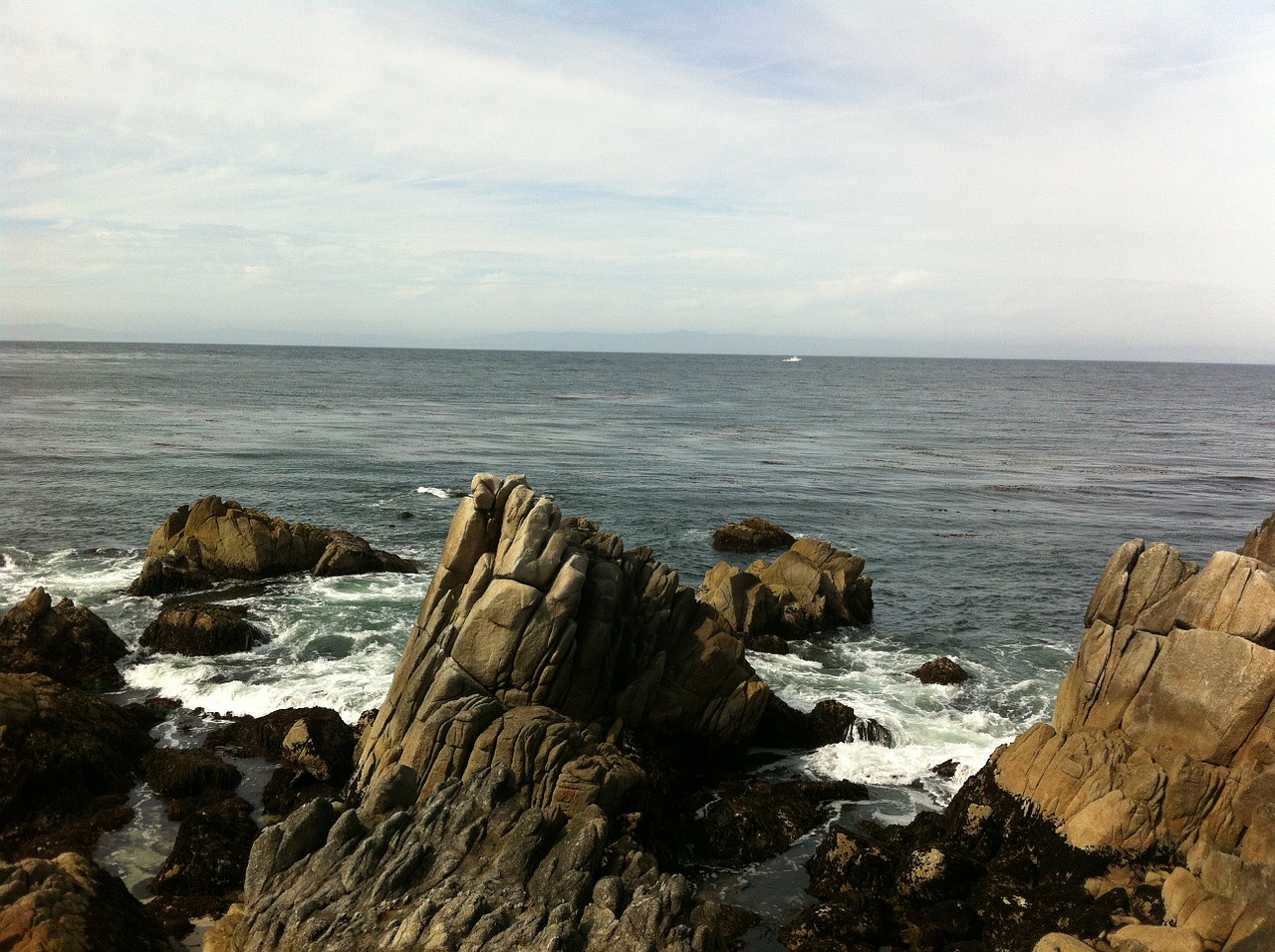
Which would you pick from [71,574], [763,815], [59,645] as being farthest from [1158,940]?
[71,574]

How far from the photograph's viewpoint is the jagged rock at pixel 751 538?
4822 cm

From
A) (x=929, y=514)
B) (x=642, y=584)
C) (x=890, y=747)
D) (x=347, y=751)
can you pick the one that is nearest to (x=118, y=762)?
(x=347, y=751)

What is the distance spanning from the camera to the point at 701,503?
2356 inches

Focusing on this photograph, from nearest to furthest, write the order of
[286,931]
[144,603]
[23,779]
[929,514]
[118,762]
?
[286,931]
[23,779]
[118,762]
[144,603]
[929,514]

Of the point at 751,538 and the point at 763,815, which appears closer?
the point at 763,815

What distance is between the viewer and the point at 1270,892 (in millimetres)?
14742

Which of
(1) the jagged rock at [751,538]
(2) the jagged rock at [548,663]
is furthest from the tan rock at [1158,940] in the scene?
(1) the jagged rock at [751,538]

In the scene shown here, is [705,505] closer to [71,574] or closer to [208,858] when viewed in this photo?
[71,574]

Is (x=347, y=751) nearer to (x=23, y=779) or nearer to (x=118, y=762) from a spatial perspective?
(x=118, y=762)

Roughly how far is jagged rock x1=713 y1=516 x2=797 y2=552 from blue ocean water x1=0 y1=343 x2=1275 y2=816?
1.43 metres

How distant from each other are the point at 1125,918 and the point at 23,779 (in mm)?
23112

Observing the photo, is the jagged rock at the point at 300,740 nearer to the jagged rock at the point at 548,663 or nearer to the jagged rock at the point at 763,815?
the jagged rock at the point at 548,663

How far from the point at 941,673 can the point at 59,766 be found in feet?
83.5

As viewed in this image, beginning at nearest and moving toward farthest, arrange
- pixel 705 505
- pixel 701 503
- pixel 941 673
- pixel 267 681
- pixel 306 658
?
pixel 267 681 → pixel 941 673 → pixel 306 658 → pixel 705 505 → pixel 701 503
